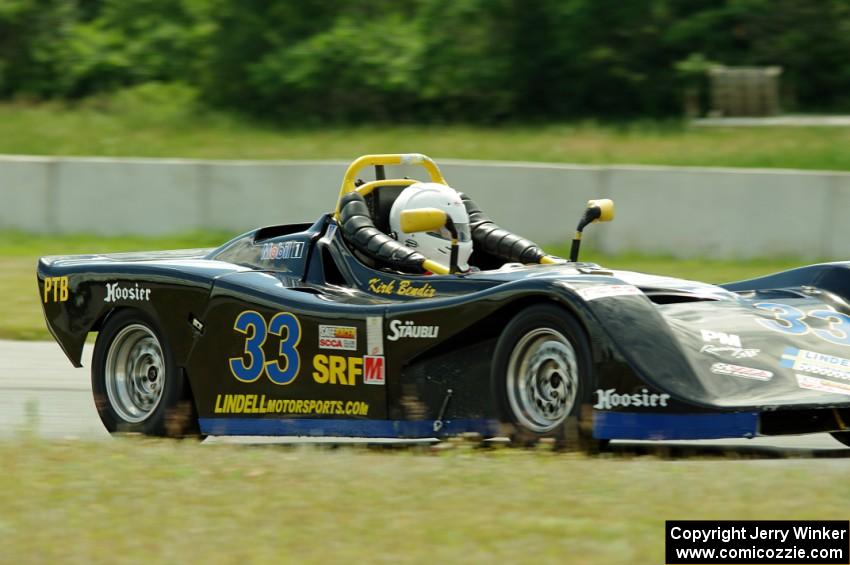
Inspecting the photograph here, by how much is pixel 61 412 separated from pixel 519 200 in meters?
6.70

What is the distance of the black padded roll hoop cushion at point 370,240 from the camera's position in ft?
25.6

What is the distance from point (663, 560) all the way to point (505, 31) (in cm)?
1983

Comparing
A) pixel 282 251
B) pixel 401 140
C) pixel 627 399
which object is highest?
pixel 401 140

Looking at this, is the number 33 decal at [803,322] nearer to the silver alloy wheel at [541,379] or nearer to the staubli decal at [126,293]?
the silver alloy wheel at [541,379]

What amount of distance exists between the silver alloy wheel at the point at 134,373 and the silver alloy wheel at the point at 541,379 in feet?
7.97

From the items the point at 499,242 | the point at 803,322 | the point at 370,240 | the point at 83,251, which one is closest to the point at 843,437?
the point at 803,322

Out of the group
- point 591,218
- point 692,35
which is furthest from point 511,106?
point 591,218

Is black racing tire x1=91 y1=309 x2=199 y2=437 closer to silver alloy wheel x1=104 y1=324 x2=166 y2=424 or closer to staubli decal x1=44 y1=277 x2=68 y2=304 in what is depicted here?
silver alloy wheel x1=104 y1=324 x2=166 y2=424

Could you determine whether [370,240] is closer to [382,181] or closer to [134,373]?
[382,181]

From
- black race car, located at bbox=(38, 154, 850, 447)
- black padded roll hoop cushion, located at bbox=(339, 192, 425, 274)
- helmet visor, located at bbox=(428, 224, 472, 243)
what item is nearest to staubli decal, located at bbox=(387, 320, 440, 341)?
black race car, located at bbox=(38, 154, 850, 447)

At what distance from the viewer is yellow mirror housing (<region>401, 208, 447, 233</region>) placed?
745 cm

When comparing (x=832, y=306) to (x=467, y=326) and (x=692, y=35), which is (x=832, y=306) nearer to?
(x=467, y=326)

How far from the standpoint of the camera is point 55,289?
8812mm

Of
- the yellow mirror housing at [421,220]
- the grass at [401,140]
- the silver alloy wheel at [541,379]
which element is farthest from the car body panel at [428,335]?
the grass at [401,140]
